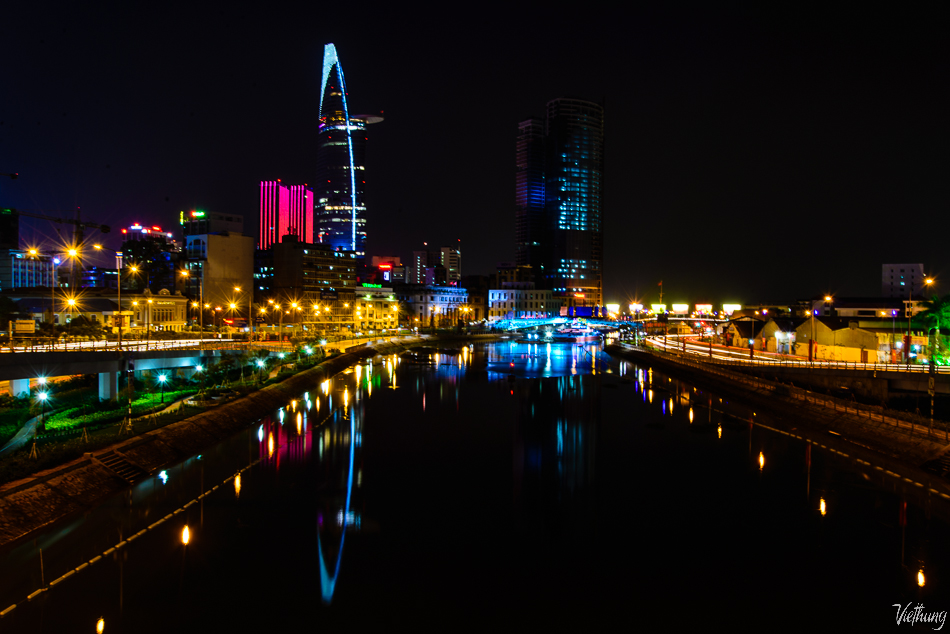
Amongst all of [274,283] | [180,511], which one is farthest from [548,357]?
[274,283]

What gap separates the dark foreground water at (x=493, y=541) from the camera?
30.5 ft

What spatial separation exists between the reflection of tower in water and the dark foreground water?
148 millimetres

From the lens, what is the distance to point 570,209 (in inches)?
5856

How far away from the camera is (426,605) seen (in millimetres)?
9469

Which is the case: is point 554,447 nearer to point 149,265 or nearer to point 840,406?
point 840,406

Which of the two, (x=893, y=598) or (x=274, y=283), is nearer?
(x=893, y=598)

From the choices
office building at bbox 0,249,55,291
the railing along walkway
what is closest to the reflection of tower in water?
the railing along walkway

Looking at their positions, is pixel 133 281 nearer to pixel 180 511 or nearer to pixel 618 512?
pixel 180 511

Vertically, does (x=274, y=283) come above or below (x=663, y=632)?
above

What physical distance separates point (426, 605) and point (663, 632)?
3.85 meters

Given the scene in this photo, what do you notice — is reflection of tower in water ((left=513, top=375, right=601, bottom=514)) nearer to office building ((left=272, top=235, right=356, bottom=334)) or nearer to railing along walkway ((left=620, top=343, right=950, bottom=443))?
railing along walkway ((left=620, top=343, right=950, bottom=443))

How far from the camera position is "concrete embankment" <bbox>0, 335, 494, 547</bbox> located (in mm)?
11461

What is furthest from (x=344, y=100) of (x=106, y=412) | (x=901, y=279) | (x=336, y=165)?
(x=106, y=412)

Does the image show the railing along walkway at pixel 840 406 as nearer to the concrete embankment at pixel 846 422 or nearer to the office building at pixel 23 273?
the concrete embankment at pixel 846 422
